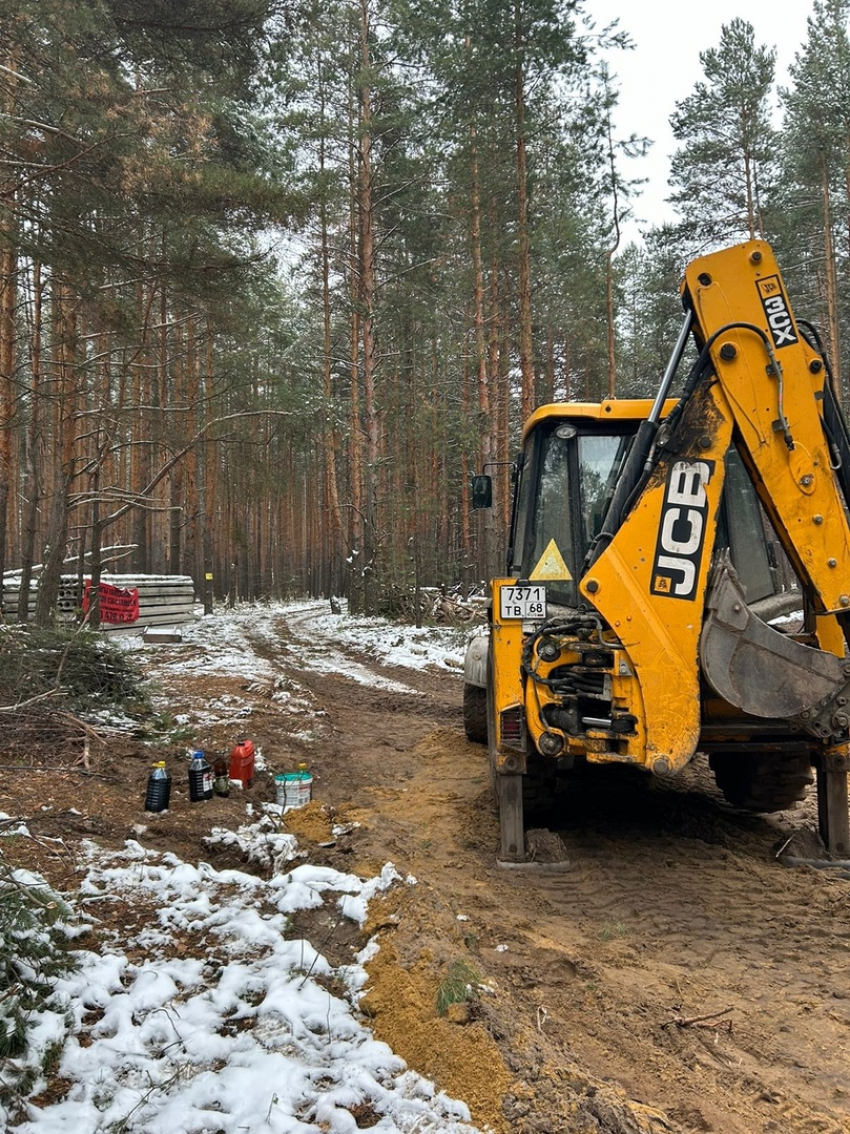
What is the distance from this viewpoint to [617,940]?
343 cm

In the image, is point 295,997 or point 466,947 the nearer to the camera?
point 295,997

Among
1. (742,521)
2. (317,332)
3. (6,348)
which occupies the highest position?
(317,332)

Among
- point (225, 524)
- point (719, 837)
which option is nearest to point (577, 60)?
point (719, 837)

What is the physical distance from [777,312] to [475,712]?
470 centimetres

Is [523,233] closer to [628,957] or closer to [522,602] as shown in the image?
[522,602]

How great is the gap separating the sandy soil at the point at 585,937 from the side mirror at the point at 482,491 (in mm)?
2328

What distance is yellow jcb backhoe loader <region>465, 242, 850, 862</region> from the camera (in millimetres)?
3744

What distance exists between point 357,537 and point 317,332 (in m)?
11.6

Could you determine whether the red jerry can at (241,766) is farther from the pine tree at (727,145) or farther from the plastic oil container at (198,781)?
the pine tree at (727,145)

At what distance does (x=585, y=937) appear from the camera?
3.45 metres

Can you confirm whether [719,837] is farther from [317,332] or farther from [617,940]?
[317,332]

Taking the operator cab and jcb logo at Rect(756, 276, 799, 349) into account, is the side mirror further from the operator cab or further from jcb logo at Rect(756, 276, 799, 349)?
jcb logo at Rect(756, 276, 799, 349)

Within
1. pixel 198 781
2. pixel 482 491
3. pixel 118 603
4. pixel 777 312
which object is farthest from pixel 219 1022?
pixel 118 603

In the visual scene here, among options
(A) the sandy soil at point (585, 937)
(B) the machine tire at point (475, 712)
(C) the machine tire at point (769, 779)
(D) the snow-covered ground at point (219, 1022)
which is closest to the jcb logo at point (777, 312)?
(C) the machine tire at point (769, 779)
